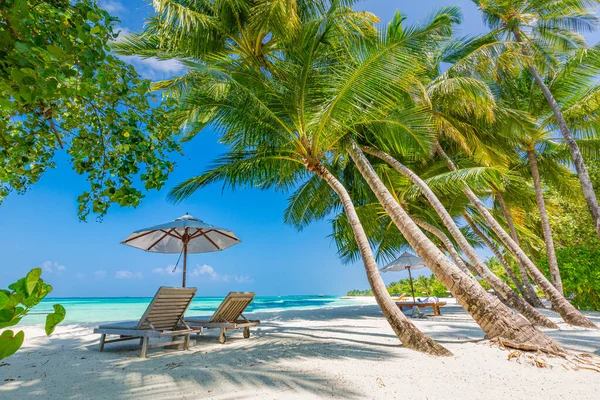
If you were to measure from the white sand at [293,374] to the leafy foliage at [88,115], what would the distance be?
1.90m

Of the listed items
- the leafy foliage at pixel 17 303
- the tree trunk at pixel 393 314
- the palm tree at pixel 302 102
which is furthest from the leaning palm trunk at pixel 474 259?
the leafy foliage at pixel 17 303

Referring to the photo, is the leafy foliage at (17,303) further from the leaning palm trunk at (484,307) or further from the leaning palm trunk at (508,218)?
the leaning palm trunk at (508,218)

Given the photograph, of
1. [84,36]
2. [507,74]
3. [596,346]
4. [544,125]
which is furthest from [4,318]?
[507,74]

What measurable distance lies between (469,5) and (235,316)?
11026 mm

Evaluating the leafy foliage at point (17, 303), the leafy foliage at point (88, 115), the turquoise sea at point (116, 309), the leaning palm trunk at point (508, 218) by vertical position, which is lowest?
the turquoise sea at point (116, 309)

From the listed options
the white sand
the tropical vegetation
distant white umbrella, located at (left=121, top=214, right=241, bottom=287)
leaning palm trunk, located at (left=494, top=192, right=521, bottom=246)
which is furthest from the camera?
leaning palm trunk, located at (left=494, top=192, right=521, bottom=246)

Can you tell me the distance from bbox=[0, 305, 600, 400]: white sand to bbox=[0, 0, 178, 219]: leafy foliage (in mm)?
1903

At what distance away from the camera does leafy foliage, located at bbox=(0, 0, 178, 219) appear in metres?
1.33

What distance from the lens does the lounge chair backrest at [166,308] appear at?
14.3 feet

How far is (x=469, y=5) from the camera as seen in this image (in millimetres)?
9945

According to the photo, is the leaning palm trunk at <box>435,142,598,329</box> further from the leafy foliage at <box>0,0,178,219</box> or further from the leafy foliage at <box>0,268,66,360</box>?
the leafy foliage at <box>0,268,66,360</box>

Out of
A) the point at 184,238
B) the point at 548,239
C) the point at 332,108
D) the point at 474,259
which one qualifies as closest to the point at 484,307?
the point at 474,259

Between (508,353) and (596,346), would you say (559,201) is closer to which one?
(596,346)

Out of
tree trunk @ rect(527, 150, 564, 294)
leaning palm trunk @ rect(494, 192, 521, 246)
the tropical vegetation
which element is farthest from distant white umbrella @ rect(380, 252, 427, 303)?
tree trunk @ rect(527, 150, 564, 294)
